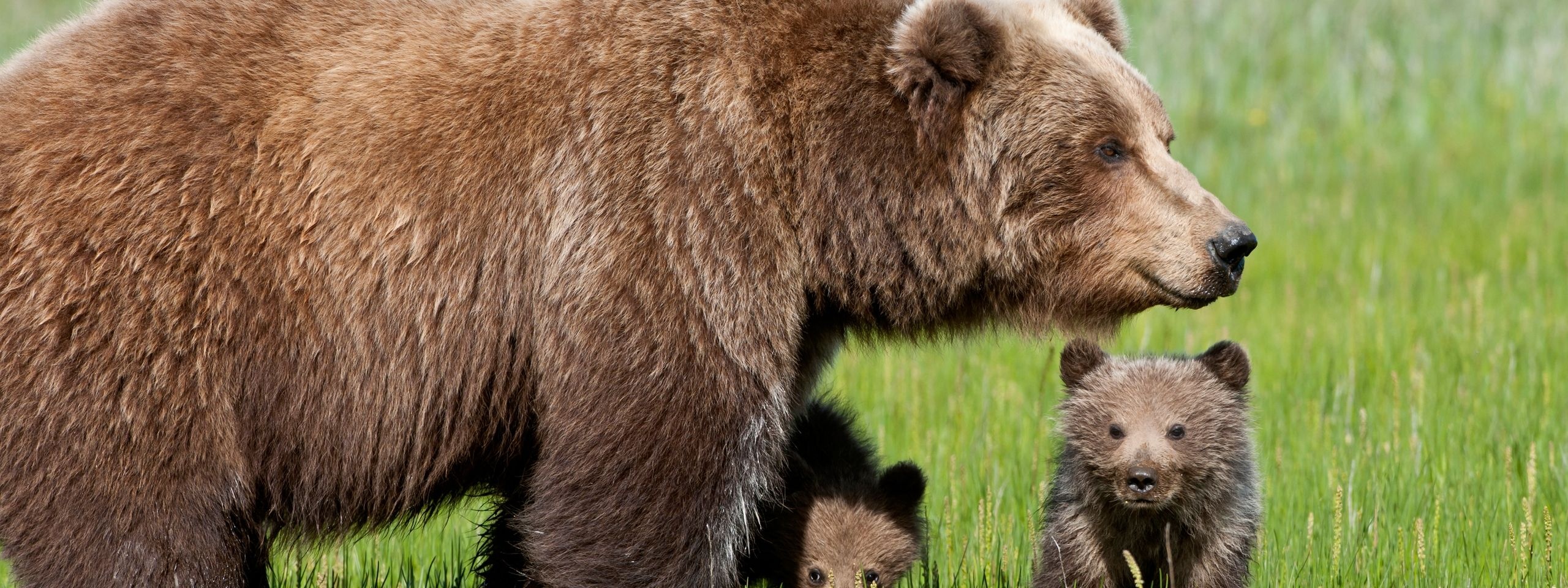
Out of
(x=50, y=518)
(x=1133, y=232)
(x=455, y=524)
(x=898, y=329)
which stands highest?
(x=1133, y=232)

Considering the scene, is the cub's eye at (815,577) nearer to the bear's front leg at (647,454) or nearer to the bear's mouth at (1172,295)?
the bear's front leg at (647,454)

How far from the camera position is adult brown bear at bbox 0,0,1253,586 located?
408 cm

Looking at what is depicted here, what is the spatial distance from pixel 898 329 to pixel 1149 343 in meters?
4.61

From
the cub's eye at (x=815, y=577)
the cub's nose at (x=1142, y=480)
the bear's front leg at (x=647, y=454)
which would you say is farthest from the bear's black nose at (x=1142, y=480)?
the cub's eye at (x=815, y=577)

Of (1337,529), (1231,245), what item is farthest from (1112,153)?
(1337,529)

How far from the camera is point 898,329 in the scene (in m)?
4.85

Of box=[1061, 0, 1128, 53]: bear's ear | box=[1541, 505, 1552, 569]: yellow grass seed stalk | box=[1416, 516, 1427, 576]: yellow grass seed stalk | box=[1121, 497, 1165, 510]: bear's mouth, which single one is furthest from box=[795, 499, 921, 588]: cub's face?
box=[1541, 505, 1552, 569]: yellow grass seed stalk

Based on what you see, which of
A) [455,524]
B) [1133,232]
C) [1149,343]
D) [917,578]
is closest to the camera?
[1133,232]

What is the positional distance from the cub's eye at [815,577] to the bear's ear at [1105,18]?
201 centimetres

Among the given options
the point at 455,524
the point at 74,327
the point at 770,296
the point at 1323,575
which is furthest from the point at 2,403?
the point at 1323,575

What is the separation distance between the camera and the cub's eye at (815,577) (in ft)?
17.9

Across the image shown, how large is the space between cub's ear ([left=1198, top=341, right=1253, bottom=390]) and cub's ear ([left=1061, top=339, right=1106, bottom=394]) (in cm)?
33

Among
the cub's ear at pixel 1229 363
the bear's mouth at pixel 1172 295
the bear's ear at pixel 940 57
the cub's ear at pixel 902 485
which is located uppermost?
the bear's ear at pixel 940 57

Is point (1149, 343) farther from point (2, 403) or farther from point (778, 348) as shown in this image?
point (2, 403)
